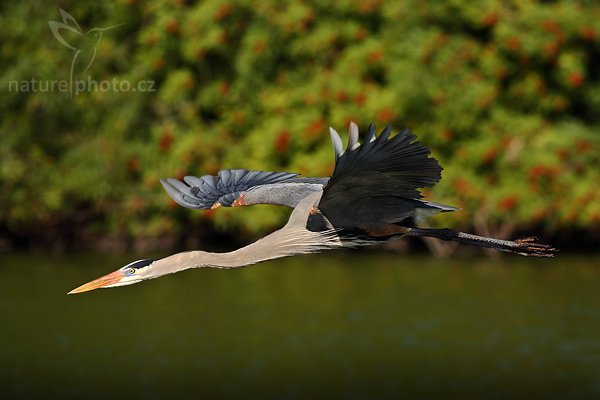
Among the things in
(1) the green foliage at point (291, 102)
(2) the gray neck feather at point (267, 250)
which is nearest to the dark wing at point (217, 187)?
(2) the gray neck feather at point (267, 250)

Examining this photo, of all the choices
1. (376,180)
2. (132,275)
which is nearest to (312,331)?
(132,275)

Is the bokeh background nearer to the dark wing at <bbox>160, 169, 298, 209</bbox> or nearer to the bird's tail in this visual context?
the dark wing at <bbox>160, 169, 298, 209</bbox>

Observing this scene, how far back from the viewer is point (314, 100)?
66.6 ft

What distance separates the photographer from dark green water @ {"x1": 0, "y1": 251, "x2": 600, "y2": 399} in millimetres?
14586

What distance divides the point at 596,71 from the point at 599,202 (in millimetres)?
2656

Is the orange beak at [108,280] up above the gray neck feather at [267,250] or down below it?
below

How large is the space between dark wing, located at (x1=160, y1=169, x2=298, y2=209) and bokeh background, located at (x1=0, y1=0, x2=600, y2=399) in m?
8.35

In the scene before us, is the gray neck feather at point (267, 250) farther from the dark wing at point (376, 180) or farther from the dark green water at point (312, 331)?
the dark green water at point (312, 331)

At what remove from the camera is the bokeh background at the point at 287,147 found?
59.7 feet

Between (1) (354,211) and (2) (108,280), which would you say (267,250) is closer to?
(1) (354,211)

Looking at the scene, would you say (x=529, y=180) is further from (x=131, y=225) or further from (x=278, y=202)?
(x=278, y=202)

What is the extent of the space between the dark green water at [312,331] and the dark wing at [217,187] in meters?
5.94

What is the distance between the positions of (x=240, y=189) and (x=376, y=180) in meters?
1.85

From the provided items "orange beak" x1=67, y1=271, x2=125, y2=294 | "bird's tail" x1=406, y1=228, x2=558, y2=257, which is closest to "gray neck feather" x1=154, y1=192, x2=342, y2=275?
"orange beak" x1=67, y1=271, x2=125, y2=294
